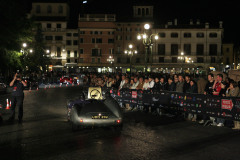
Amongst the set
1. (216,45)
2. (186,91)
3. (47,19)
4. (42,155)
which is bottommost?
(42,155)

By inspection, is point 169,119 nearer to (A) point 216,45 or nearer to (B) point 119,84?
(B) point 119,84

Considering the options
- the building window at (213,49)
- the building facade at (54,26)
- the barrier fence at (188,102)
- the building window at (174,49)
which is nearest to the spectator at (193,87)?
the barrier fence at (188,102)

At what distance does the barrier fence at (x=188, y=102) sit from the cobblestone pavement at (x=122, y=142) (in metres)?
0.59

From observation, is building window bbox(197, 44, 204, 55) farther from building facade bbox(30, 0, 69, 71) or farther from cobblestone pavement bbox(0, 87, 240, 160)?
cobblestone pavement bbox(0, 87, 240, 160)

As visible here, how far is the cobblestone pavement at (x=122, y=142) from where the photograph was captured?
7668 millimetres

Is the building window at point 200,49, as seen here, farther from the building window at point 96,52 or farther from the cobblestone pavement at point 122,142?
the cobblestone pavement at point 122,142

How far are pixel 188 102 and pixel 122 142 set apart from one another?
5.25 m

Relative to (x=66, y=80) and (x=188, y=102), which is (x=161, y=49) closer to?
(x=66, y=80)

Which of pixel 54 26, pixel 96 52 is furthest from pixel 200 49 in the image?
pixel 54 26

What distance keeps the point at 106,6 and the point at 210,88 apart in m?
84.6

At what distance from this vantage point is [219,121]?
12.3m

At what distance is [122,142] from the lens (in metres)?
9.13

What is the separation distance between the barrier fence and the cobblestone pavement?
59 centimetres

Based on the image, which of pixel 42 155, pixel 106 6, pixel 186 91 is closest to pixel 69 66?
pixel 106 6
